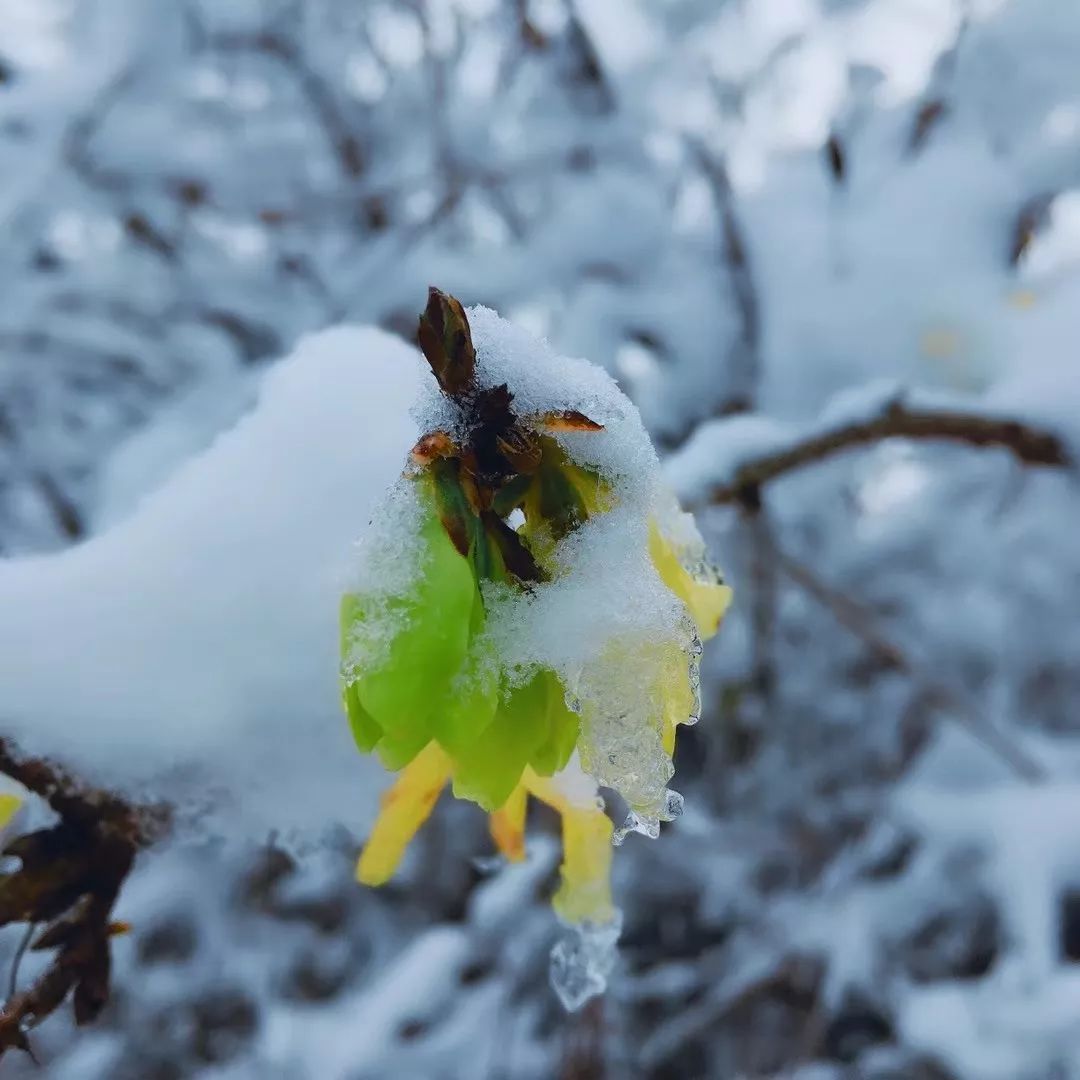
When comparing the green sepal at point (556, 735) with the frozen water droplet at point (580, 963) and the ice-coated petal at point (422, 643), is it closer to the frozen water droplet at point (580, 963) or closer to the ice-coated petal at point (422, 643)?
the ice-coated petal at point (422, 643)

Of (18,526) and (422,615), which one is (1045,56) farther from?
(18,526)

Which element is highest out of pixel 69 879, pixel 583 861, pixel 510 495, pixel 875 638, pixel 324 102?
pixel 324 102

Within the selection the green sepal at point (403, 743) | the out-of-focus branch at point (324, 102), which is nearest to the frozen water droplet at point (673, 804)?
the green sepal at point (403, 743)

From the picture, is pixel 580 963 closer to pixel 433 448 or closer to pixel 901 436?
pixel 433 448

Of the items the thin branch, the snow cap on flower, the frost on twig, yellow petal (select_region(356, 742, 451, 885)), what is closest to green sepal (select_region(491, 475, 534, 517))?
the snow cap on flower

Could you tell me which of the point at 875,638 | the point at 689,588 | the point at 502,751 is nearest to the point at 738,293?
the point at 875,638

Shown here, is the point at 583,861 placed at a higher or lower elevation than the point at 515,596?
lower

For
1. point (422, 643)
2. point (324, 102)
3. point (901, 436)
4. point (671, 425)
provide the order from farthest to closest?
point (324, 102), point (671, 425), point (901, 436), point (422, 643)
